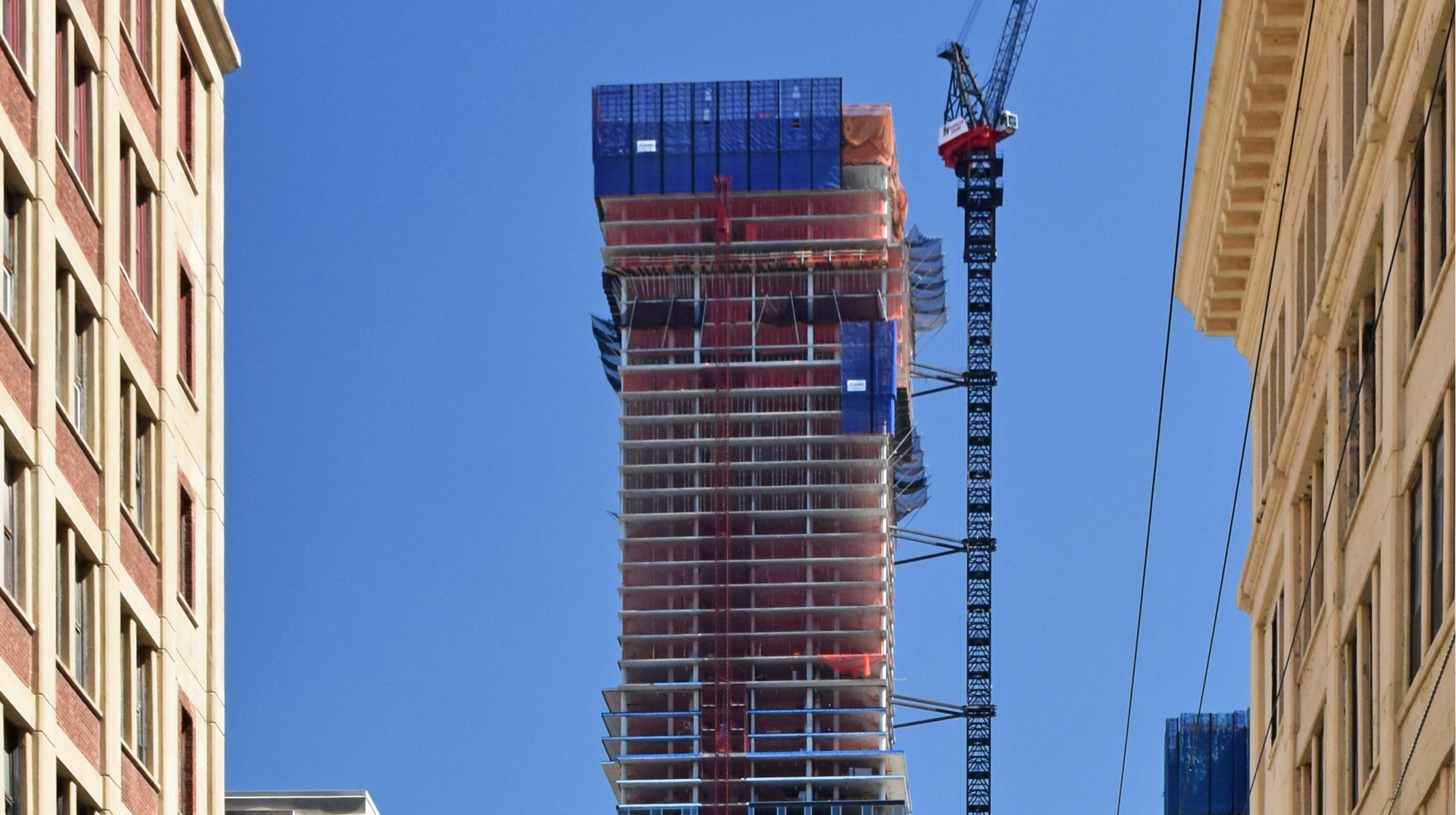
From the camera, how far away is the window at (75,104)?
1858 inches

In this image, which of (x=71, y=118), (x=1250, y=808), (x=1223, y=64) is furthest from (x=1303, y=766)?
(x=71, y=118)

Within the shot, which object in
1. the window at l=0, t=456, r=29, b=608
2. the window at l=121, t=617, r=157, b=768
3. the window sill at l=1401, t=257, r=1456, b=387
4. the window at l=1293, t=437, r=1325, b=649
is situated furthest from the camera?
the window at l=1293, t=437, r=1325, b=649

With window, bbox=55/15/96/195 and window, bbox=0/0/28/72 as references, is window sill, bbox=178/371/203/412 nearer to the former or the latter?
window, bbox=55/15/96/195

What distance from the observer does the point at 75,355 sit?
4750 cm

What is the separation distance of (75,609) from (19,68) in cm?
783

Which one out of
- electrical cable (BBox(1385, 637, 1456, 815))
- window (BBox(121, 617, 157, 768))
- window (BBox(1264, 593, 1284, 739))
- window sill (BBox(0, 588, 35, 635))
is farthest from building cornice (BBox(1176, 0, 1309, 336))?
window sill (BBox(0, 588, 35, 635))

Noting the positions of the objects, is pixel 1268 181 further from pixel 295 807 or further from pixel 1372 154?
pixel 295 807

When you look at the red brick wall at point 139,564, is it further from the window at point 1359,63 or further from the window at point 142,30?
the window at point 1359,63

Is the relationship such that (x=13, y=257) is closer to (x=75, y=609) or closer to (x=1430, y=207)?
(x=75, y=609)

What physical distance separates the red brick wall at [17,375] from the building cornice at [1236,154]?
66.7ft

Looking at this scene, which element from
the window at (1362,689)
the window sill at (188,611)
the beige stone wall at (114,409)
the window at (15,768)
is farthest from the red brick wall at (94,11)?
the window at (1362,689)

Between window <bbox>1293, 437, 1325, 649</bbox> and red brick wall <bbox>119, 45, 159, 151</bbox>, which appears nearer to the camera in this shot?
red brick wall <bbox>119, 45, 159, 151</bbox>

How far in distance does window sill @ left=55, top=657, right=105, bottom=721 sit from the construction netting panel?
123 m

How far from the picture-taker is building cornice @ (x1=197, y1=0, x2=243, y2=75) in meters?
57.0
